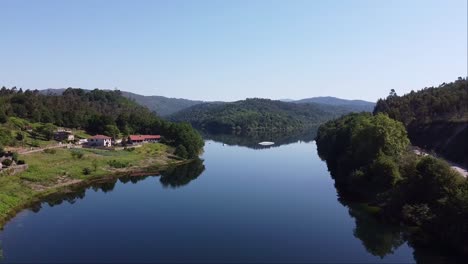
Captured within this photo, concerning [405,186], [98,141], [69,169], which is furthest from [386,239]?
[98,141]

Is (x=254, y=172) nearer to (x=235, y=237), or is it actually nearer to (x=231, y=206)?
(x=231, y=206)

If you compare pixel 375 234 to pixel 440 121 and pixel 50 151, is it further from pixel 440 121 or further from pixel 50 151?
pixel 50 151

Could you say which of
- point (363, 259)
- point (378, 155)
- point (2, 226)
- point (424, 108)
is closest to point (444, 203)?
point (363, 259)

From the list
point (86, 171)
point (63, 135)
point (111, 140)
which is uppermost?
point (63, 135)

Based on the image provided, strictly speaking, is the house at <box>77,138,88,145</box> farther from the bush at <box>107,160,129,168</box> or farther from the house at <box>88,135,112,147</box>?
the bush at <box>107,160,129,168</box>

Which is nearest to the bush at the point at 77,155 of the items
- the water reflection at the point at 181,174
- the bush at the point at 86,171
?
the bush at the point at 86,171

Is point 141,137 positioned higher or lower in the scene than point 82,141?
higher
